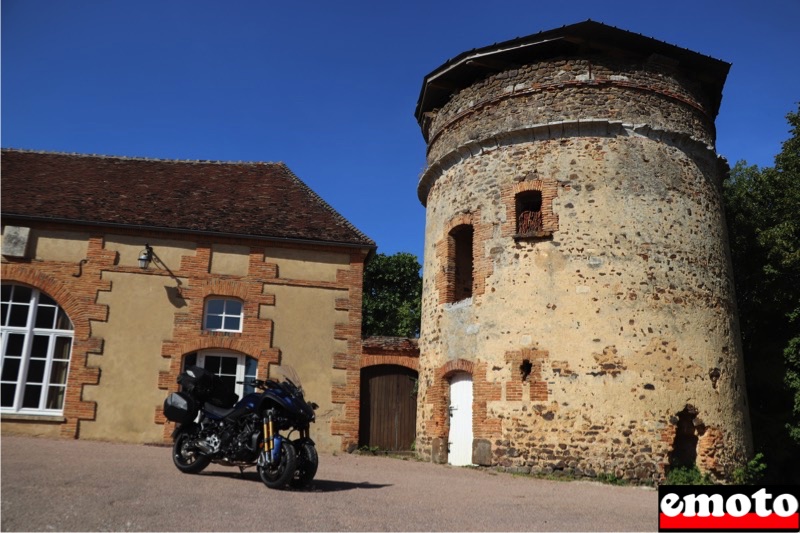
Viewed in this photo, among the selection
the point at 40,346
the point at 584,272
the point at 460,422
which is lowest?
the point at 460,422

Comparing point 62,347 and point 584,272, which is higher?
point 584,272

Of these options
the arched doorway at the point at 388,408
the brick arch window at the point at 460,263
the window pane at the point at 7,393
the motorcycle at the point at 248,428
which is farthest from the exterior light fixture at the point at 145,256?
the brick arch window at the point at 460,263

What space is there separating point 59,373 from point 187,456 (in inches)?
254

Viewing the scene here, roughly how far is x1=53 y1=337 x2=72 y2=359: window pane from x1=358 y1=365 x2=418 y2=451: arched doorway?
602 centimetres

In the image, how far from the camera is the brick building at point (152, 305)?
42.9 ft

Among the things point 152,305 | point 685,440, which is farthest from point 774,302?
point 152,305

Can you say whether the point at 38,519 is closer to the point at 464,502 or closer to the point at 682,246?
the point at 464,502

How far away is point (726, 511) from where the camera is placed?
652 centimetres

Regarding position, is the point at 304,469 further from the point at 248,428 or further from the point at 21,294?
the point at 21,294

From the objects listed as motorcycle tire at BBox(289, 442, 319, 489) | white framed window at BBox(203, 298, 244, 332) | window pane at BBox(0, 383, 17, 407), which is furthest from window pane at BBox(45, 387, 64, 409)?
motorcycle tire at BBox(289, 442, 319, 489)

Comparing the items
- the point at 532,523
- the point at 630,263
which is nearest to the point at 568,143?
the point at 630,263

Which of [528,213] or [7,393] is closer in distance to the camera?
[528,213]

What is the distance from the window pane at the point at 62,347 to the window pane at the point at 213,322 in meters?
2.70

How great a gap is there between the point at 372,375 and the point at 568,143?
6.44m
